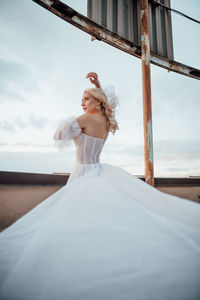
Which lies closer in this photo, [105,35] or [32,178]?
[32,178]

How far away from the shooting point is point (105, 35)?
2791mm

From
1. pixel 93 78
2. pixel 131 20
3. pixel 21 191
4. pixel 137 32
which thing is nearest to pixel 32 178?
pixel 21 191

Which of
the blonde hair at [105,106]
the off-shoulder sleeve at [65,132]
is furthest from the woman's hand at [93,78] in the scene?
the off-shoulder sleeve at [65,132]

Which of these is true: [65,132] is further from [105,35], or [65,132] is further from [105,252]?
[105,35]

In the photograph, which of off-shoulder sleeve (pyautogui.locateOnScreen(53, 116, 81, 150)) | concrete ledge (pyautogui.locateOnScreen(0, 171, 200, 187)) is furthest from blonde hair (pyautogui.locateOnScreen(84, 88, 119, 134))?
concrete ledge (pyautogui.locateOnScreen(0, 171, 200, 187))

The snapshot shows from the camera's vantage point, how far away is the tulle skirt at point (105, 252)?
65 centimetres

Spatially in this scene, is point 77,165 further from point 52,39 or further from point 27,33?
point 52,39

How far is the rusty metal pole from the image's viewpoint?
9.52ft

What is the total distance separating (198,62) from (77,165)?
12.6ft

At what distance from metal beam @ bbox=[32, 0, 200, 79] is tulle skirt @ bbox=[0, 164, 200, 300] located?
2.48m

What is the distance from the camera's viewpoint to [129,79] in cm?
353

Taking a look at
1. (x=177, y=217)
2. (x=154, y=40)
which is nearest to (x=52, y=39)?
(x=154, y=40)

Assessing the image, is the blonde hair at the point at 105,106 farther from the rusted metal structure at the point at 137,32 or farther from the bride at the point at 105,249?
the rusted metal structure at the point at 137,32

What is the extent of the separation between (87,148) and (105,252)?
1.17 m
